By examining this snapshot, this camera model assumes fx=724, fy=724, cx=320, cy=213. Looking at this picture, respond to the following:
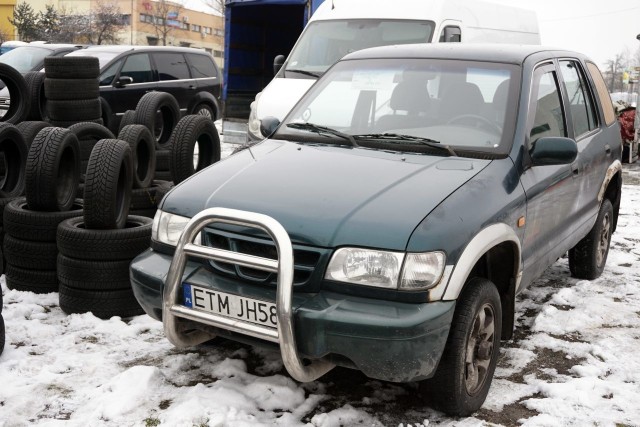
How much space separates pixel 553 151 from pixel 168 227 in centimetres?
217

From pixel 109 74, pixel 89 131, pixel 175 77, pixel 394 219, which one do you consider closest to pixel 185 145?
pixel 89 131

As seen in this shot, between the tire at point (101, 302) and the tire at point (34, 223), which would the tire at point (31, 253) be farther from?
the tire at point (101, 302)

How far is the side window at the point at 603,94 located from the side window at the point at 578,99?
0.98 ft

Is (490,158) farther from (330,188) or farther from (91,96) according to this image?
(91,96)

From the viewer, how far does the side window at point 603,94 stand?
595cm

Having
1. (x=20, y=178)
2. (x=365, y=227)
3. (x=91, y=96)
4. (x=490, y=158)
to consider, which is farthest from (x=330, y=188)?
(x=91, y=96)

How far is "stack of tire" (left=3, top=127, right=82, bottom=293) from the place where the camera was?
5.22 metres

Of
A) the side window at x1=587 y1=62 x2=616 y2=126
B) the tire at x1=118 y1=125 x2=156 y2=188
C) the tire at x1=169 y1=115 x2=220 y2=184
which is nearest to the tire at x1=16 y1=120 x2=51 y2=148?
the tire at x1=118 y1=125 x2=156 y2=188

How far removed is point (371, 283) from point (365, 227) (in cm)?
26

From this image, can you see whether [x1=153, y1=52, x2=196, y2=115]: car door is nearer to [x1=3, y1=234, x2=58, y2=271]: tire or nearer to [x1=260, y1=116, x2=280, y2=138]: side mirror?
[x1=3, y1=234, x2=58, y2=271]: tire

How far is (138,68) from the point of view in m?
13.3

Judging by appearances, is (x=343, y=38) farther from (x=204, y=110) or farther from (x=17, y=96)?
(x=204, y=110)

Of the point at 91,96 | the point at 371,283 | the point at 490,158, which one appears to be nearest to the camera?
the point at 371,283

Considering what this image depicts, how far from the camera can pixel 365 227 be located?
10.8 feet
